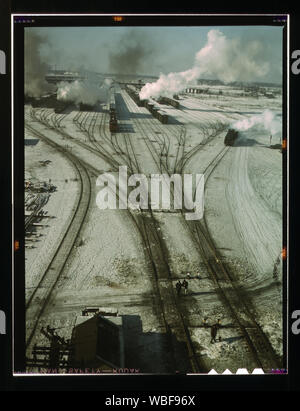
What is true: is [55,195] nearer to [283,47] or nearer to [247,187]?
[247,187]

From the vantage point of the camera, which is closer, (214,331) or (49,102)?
(214,331)

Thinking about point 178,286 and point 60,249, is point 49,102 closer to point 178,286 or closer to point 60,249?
point 60,249

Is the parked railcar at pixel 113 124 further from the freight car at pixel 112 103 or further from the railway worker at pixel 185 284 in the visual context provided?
the railway worker at pixel 185 284

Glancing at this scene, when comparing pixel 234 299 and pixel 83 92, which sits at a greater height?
pixel 83 92

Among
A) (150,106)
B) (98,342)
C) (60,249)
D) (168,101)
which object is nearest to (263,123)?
(168,101)

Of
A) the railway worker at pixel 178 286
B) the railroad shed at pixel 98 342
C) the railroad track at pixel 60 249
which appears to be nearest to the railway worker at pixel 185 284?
the railway worker at pixel 178 286

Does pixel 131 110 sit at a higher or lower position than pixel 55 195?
higher
